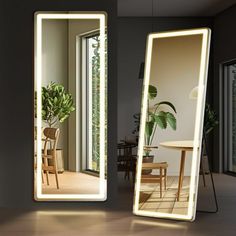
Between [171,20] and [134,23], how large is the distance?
2.40 ft

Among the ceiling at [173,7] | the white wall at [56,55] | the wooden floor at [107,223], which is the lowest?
the wooden floor at [107,223]

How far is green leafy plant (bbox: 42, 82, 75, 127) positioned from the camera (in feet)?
18.5

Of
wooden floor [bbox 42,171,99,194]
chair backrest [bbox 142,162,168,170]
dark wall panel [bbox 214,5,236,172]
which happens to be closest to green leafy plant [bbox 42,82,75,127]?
wooden floor [bbox 42,171,99,194]

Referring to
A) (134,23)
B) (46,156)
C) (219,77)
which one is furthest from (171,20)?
(46,156)

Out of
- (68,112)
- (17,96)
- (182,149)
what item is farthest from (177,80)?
(17,96)

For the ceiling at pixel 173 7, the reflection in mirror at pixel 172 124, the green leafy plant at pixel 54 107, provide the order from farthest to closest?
the ceiling at pixel 173 7
the green leafy plant at pixel 54 107
the reflection in mirror at pixel 172 124

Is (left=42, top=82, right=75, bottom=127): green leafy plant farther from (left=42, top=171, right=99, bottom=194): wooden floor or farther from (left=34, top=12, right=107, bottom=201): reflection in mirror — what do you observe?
(left=42, top=171, right=99, bottom=194): wooden floor

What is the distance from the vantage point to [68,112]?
5750 millimetres

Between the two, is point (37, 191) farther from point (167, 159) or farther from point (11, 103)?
point (167, 159)

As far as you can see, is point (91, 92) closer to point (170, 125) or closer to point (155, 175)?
point (170, 125)

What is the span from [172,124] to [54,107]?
136 cm

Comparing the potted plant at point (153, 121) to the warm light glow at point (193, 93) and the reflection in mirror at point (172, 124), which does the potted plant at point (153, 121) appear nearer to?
the reflection in mirror at point (172, 124)

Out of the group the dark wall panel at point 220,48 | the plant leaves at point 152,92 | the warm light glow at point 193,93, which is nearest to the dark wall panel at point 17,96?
the plant leaves at point 152,92

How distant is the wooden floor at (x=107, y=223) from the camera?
14.8 feet
